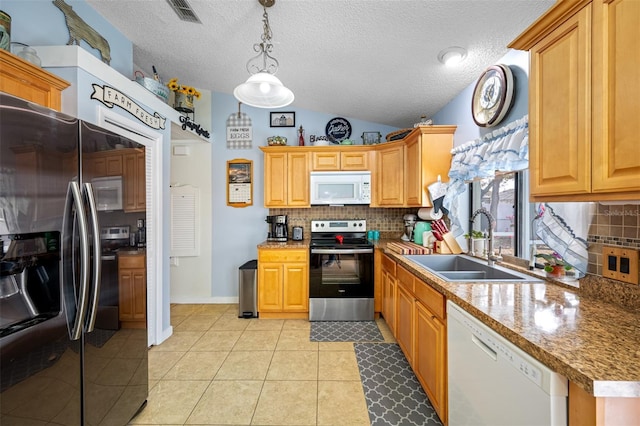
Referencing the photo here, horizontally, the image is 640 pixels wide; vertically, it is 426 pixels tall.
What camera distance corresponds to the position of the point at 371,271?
10.0 feet

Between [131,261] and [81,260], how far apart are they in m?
0.39

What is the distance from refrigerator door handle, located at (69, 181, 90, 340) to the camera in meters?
1.19

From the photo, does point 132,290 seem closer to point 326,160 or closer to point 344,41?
point 344,41

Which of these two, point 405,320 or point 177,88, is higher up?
point 177,88

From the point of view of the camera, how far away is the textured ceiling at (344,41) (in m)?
1.70

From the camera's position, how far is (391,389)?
193cm

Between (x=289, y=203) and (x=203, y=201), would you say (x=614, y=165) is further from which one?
(x=203, y=201)

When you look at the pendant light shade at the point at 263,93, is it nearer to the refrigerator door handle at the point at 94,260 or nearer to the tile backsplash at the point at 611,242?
the refrigerator door handle at the point at 94,260

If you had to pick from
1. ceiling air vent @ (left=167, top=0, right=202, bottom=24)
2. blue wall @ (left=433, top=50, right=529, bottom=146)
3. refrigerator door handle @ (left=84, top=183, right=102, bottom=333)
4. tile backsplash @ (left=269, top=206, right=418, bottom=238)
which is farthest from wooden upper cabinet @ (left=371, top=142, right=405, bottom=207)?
refrigerator door handle @ (left=84, top=183, right=102, bottom=333)

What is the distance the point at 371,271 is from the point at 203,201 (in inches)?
97.6

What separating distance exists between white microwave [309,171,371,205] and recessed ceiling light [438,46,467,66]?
58.1 inches

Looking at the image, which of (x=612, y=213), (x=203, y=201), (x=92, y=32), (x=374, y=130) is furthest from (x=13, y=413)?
(x=374, y=130)

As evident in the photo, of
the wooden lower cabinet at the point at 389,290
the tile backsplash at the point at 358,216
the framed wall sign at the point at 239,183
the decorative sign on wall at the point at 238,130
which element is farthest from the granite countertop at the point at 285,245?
the decorative sign on wall at the point at 238,130

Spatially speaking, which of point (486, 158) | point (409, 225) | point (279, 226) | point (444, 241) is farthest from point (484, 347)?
point (279, 226)
